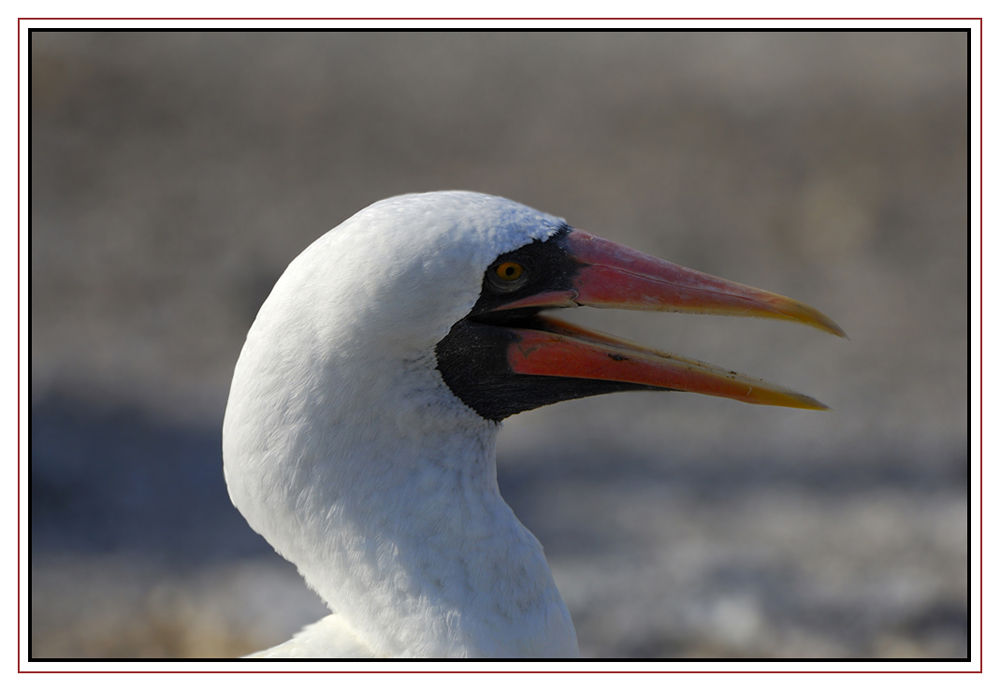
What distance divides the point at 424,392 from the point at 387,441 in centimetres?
14

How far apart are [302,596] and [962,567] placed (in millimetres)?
4261

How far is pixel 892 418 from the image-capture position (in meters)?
8.12

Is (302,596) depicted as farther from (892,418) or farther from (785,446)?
(892,418)

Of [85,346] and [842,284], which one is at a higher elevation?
[842,284]

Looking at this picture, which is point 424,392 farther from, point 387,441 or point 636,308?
point 636,308

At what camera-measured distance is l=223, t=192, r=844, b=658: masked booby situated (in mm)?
1891

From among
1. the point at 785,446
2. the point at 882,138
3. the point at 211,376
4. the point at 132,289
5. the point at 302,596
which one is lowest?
the point at 302,596

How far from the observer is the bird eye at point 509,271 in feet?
6.51

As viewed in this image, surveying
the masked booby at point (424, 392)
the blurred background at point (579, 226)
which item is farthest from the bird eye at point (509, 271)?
the blurred background at point (579, 226)

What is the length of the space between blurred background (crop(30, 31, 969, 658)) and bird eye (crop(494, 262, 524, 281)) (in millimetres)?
4360

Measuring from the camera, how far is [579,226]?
9.36 metres

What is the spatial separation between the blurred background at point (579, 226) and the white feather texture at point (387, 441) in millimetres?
4202

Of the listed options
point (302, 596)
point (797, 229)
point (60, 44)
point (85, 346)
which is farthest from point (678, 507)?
point (60, 44)

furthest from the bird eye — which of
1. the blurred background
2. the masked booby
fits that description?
the blurred background
